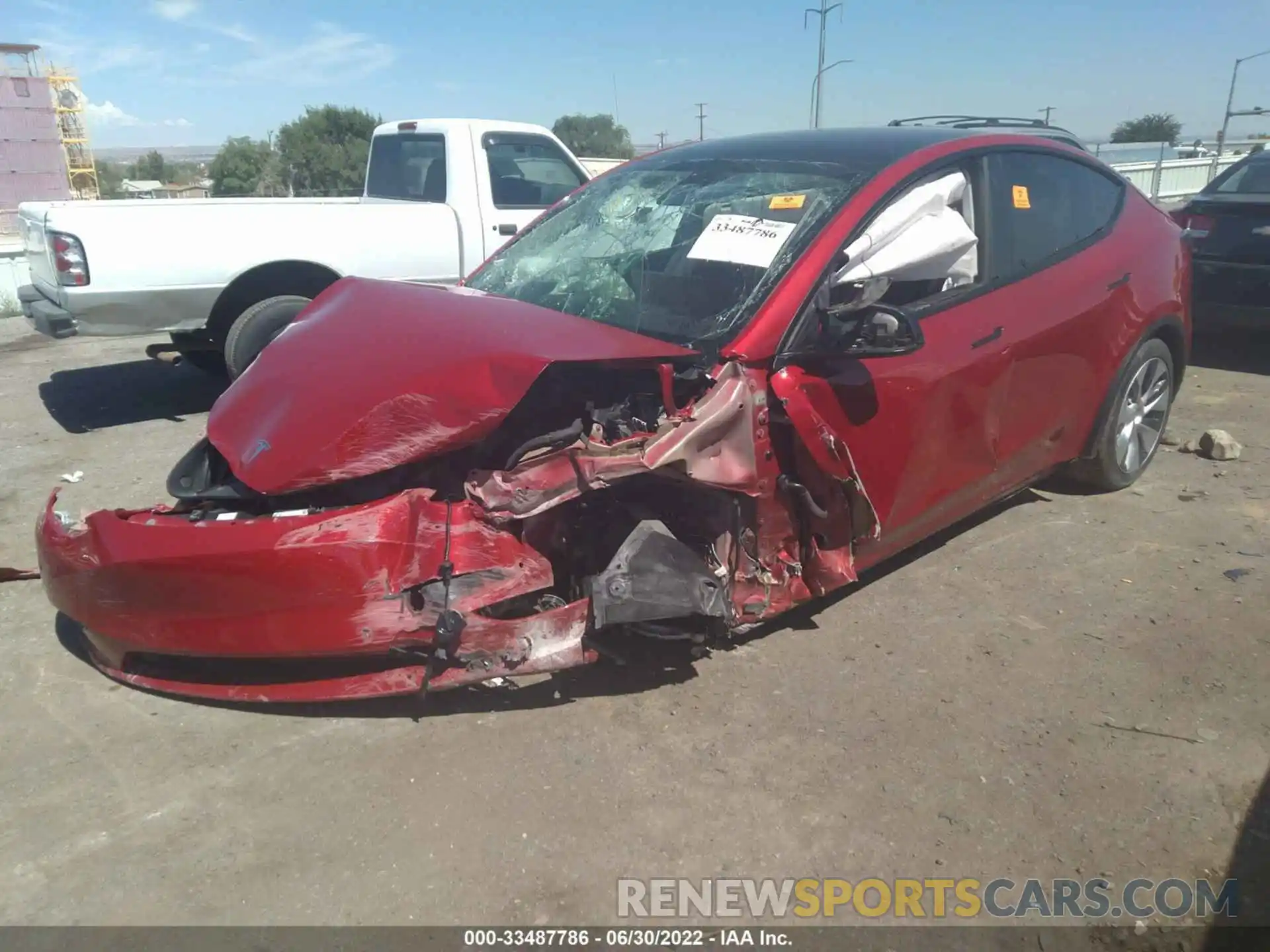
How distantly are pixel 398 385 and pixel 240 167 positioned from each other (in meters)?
46.1

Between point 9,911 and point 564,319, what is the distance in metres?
2.21

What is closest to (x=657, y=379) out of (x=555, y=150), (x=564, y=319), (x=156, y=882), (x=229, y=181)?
(x=564, y=319)

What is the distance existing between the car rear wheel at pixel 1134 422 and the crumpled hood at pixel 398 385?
258 centimetres

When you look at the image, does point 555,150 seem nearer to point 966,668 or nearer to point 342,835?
point 966,668

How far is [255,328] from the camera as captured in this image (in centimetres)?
595

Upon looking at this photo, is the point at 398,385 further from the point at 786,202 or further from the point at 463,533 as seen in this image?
the point at 786,202

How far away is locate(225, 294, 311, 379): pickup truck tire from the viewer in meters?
5.91

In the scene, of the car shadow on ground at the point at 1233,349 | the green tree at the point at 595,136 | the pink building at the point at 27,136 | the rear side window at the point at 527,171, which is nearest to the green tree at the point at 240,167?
the green tree at the point at 595,136

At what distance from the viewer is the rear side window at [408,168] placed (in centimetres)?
724

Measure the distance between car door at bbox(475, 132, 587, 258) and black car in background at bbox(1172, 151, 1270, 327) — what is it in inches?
193

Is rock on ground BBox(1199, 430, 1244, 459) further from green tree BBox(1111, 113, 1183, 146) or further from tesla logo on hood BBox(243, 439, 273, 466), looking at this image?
green tree BBox(1111, 113, 1183, 146)

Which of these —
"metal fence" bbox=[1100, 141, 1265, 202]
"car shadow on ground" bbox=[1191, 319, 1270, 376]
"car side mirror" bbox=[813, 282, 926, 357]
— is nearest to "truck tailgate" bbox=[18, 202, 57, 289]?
"car side mirror" bbox=[813, 282, 926, 357]

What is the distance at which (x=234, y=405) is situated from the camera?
3170mm

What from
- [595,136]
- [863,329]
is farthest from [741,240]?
[595,136]
